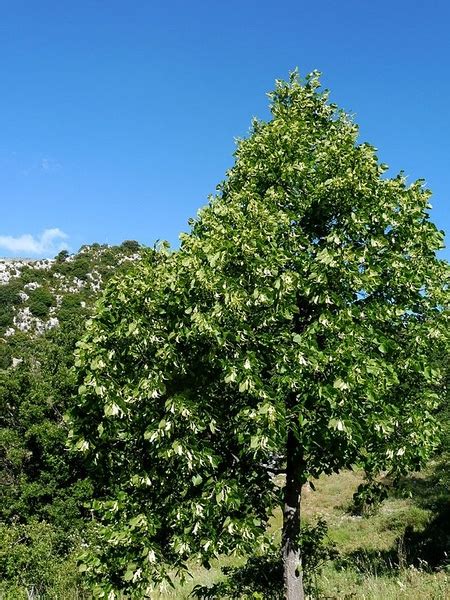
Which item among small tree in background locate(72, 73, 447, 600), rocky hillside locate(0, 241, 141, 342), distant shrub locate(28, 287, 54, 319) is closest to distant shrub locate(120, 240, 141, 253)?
rocky hillside locate(0, 241, 141, 342)

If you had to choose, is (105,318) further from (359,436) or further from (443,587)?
(443,587)

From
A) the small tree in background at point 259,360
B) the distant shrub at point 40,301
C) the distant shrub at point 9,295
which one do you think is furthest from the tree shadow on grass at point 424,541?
the distant shrub at point 9,295

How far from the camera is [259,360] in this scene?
31.4 feet

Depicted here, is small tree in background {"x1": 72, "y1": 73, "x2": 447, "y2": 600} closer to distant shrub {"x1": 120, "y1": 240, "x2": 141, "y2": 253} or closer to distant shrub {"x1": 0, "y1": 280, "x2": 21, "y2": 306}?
distant shrub {"x1": 0, "y1": 280, "x2": 21, "y2": 306}

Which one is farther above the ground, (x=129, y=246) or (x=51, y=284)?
(x=129, y=246)

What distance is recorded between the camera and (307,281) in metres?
10.0

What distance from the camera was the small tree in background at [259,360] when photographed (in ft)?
29.7

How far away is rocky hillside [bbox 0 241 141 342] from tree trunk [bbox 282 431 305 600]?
78.0 metres

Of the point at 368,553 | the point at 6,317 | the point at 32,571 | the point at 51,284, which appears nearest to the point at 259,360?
the point at 32,571

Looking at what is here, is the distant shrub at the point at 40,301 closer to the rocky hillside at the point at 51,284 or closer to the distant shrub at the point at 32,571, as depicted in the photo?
the rocky hillside at the point at 51,284

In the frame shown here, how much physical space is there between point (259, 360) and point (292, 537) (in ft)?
14.8

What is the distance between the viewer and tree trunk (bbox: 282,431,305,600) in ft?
36.8

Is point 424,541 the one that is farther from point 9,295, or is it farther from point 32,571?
point 9,295

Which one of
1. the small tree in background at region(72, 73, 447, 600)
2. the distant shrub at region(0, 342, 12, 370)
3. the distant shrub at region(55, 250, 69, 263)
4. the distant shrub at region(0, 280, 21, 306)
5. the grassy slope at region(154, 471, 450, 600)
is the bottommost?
the grassy slope at region(154, 471, 450, 600)
